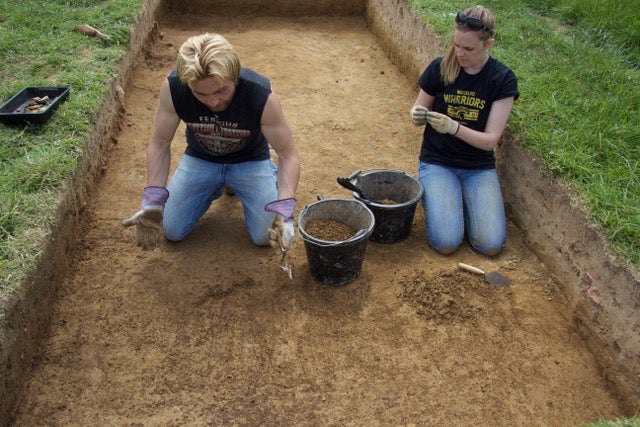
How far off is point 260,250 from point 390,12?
3.80 m

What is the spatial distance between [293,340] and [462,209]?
1346 mm

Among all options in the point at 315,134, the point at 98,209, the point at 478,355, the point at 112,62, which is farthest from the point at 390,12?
the point at 478,355

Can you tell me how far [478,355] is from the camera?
2646 millimetres

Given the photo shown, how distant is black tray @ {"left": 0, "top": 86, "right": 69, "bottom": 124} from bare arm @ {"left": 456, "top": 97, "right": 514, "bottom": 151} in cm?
264

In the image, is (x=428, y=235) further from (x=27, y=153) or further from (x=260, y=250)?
(x=27, y=153)

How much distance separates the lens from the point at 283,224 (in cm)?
284

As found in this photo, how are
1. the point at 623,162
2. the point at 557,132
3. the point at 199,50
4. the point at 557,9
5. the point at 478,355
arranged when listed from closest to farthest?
the point at 199,50 → the point at 478,355 → the point at 623,162 → the point at 557,132 → the point at 557,9

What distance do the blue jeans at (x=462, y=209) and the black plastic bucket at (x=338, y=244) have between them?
0.48 metres

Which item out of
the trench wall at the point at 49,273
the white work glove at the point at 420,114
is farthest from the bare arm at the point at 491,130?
the trench wall at the point at 49,273

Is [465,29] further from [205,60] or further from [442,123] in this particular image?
[205,60]

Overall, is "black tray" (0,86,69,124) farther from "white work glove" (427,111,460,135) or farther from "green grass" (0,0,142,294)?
"white work glove" (427,111,460,135)

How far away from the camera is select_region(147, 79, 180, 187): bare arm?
2881 millimetres

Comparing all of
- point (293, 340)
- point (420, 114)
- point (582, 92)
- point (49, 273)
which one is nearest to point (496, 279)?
point (420, 114)

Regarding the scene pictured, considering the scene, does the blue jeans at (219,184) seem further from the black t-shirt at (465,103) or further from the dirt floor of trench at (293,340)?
the black t-shirt at (465,103)
